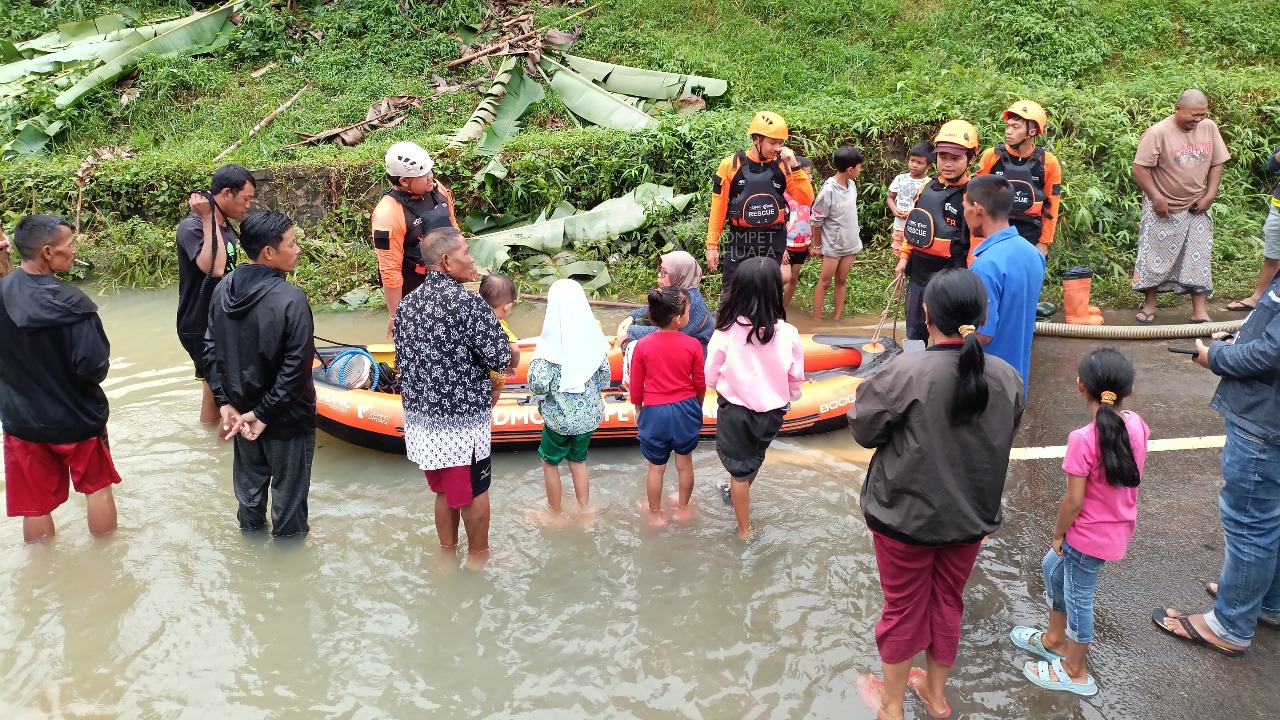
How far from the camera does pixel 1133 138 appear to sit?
9008 mm

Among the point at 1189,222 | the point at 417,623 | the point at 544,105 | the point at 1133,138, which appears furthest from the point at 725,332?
the point at 544,105

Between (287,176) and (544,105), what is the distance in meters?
3.30

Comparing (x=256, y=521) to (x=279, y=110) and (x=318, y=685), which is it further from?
(x=279, y=110)

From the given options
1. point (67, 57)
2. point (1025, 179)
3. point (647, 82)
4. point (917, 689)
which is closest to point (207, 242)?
point (917, 689)

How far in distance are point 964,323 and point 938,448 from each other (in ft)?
1.51

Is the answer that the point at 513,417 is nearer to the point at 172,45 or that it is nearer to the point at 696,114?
the point at 696,114

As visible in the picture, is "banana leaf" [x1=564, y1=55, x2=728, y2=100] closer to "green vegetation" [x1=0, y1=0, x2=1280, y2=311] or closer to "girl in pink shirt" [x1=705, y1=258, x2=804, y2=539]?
"green vegetation" [x1=0, y1=0, x2=1280, y2=311]

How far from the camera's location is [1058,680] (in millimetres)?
3785

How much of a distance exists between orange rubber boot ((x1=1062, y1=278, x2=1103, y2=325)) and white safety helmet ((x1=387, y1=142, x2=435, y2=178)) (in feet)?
17.4

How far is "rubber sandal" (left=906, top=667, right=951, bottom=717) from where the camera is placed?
367 cm

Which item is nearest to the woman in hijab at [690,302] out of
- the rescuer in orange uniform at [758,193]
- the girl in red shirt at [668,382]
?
the girl in red shirt at [668,382]

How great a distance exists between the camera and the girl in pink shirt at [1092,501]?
11.5ft

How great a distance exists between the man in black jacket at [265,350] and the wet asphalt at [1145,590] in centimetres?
335

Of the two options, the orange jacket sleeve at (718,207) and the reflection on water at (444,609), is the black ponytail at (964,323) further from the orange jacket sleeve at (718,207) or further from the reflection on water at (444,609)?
the orange jacket sleeve at (718,207)
